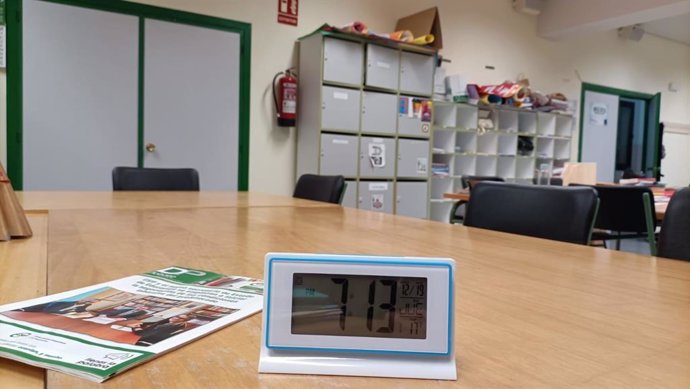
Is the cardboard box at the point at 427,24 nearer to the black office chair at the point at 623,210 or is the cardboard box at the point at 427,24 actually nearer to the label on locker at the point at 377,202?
the label on locker at the point at 377,202

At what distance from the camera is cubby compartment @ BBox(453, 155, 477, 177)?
535cm

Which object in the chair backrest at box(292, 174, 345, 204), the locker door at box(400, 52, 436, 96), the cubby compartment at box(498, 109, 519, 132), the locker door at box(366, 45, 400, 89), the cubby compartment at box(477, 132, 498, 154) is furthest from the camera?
the cubby compartment at box(498, 109, 519, 132)

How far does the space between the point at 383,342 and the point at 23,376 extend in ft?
0.97

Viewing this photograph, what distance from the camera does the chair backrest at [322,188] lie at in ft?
7.67

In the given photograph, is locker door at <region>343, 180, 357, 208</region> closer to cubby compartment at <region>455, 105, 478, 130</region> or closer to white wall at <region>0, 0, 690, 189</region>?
white wall at <region>0, 0, 690, 189</region>

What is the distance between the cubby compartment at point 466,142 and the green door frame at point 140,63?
234 centimetres

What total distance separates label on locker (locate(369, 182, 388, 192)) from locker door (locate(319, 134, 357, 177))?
0.20 meters

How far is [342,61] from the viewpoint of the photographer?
13.7ft

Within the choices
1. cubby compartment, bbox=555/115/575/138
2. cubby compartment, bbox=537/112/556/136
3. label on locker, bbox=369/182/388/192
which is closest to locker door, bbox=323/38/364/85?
label on locker, bbox=369/182/388/192

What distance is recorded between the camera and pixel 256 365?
1.42 ft

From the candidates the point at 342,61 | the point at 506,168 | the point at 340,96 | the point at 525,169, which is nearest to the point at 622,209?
the point at 340,96

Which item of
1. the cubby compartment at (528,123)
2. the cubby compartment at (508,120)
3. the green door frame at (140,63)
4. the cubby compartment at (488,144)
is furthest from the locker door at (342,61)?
the cubby compartment at (528,123)

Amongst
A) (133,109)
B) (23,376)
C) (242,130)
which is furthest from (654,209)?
(133,109)

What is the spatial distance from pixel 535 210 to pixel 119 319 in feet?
4.04
